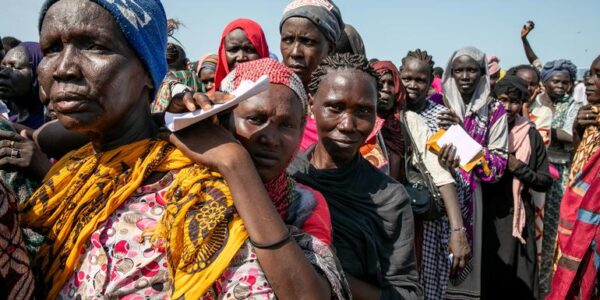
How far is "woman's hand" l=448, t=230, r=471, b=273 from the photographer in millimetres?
3672

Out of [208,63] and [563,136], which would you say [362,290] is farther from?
[563,136]

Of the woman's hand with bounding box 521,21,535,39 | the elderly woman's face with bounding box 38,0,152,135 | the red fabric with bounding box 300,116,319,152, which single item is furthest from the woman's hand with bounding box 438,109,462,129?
the woman's hand with bounding box 521,21,535,39

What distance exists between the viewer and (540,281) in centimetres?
608

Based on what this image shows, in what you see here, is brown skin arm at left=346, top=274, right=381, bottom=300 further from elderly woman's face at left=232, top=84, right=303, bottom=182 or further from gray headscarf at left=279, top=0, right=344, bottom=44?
gray headscarf at left=279, top=0, right=344, bottom=44

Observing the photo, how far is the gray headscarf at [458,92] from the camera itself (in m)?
4.95

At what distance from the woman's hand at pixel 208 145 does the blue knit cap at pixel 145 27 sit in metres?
0.21

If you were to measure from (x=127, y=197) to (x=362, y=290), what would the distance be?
109cm

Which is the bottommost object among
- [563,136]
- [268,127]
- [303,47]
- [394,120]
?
[563,136]

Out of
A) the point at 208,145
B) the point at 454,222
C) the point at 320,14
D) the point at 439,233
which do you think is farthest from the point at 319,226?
the point at 439,233

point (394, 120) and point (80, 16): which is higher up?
point (80, 16)

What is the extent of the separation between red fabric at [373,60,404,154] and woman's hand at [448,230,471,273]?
727 millimetres

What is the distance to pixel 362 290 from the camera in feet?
6.77

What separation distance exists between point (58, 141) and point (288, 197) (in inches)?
30.1

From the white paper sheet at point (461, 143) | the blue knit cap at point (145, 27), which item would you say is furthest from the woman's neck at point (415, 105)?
the blue knit cap at point (145, 27)
